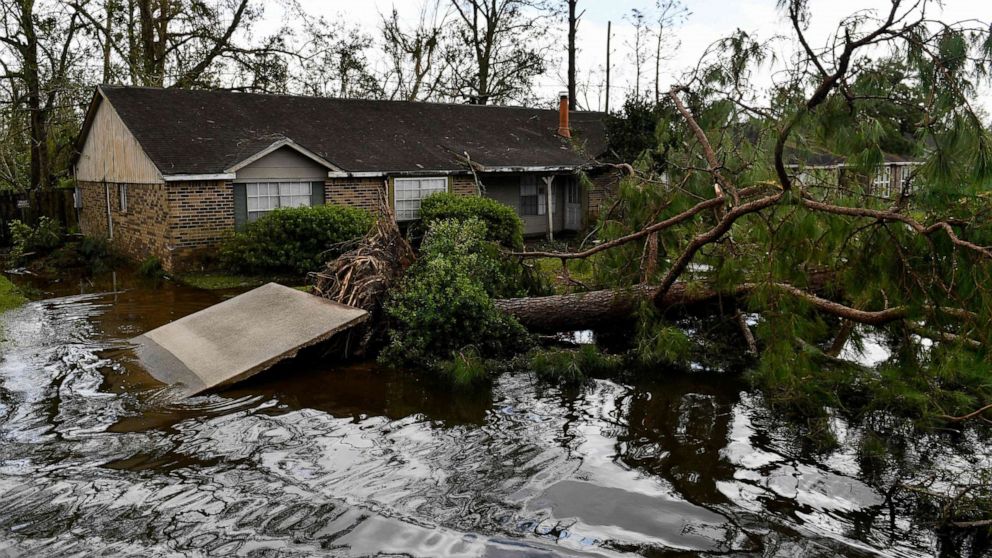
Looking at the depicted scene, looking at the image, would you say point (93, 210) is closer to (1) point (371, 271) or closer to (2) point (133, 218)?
(2) point (133, 218)

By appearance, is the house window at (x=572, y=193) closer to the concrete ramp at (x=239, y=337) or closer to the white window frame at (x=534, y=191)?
the white window frame at (x=534, y=191)

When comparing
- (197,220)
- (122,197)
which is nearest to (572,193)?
(197,220)

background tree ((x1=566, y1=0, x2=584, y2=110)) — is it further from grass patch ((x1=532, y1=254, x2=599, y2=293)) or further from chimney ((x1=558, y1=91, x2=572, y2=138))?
grass patch ((x1=532, y1=254, x2=599, y2=293))

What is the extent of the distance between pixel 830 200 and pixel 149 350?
7706 mm

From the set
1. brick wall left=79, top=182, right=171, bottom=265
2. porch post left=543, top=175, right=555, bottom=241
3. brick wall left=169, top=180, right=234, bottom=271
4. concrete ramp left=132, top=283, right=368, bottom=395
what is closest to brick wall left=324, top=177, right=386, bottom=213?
brick wall left=169, top=180, right=234, bottom=271

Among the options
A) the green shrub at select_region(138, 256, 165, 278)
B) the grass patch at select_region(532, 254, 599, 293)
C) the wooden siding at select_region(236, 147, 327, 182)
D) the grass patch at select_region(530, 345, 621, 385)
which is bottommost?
the grass patch at select_region(530, 345, 621, 385)

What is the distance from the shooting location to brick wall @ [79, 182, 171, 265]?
1630cm

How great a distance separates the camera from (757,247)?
25.1 feet

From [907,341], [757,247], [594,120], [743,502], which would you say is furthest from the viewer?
[594,120]

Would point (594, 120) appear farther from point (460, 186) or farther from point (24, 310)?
point (24, 310)

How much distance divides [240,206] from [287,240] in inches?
65.7

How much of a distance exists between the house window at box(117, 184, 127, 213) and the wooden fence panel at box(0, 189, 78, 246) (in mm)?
2907

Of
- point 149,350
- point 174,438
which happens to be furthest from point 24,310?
point 174,438

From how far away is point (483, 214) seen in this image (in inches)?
710
